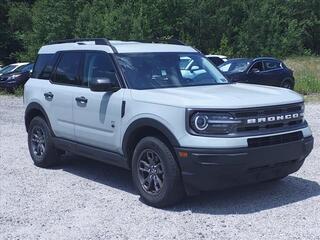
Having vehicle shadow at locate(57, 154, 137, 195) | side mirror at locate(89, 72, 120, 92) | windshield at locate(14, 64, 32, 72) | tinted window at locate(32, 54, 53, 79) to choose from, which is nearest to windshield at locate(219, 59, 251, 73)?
windshield at locate(14, 64, 32, 72)

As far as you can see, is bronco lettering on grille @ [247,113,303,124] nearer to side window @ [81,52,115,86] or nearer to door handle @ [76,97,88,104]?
side window @ [81,52,115,86]

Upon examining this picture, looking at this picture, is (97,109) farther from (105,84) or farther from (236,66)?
(236,66)

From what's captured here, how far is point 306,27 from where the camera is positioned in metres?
49.1

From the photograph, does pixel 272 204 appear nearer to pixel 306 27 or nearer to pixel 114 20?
pixel 114 20

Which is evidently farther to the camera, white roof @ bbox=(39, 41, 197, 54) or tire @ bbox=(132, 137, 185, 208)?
white roof @ bbox=(39, 41, 197, 54)

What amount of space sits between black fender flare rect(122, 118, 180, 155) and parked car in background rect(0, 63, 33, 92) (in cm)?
2050

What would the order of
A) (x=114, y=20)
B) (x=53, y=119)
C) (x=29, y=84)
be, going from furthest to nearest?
(x=114, y=20) < (x=29, y=84) < (x=53, y=119)

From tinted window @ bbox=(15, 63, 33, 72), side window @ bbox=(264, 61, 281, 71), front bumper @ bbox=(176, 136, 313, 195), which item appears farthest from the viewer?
tinted window @ bbox=(15, 63, 33, 72)

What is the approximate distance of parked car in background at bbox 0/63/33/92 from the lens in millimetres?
26312

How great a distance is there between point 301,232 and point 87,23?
36.4 meters

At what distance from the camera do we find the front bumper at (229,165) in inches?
227

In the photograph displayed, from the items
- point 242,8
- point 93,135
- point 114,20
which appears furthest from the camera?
point 242,8

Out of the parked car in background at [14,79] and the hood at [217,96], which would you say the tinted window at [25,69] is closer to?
the parked car in background at [14,79]

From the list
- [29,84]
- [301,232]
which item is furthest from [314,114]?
[301,232]
